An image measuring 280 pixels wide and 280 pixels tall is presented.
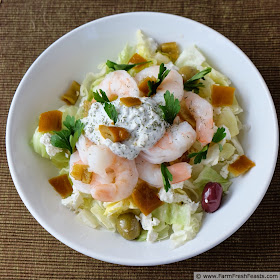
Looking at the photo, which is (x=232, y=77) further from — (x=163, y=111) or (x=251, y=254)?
(x=251, y=254)

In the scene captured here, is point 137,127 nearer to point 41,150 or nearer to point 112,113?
point 112,113

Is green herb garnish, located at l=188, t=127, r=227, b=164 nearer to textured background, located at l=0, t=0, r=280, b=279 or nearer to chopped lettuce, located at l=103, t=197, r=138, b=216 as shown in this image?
chopped lettuce, located at l=103, t=197, r=138, b=216

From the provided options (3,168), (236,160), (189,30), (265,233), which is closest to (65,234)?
(3,168)

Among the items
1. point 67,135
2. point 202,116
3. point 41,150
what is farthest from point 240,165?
point 41,150

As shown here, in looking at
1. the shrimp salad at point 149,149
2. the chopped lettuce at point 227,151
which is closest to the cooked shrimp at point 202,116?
the shrimp salad at point 149,149

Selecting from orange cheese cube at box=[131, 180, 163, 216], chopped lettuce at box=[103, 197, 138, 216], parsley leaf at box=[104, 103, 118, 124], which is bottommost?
chopped lettuce at box=[103, 197, 138, 216]

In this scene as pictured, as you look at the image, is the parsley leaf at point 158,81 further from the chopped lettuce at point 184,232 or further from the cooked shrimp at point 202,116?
the chopped lettuce at point 184,232

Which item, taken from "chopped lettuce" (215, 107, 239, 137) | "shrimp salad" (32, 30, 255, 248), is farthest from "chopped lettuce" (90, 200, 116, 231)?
"chopped lettuce" (215, 107, 239, 137)
